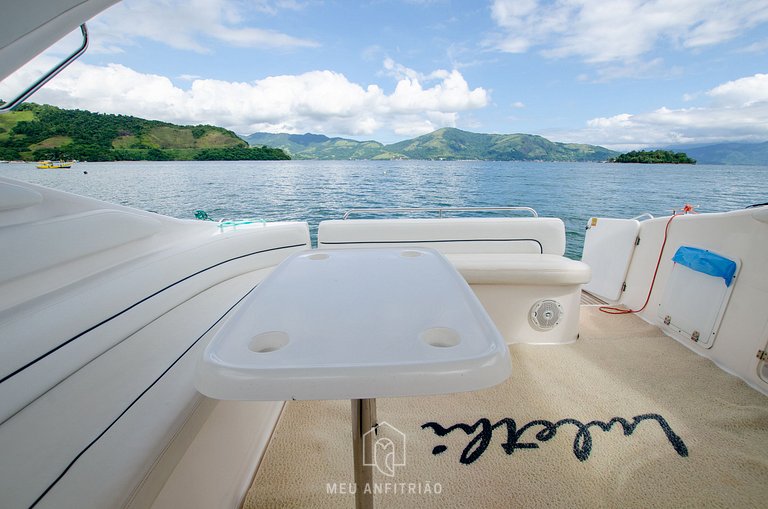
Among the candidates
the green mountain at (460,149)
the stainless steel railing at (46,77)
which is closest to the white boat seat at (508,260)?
the stainless steel railing at (46,77)

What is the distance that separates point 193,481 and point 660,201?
16802 millimetres

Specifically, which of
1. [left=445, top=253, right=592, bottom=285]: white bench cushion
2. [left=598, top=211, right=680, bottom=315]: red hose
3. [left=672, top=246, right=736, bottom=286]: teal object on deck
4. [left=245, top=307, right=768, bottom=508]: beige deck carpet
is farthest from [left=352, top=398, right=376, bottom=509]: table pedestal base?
[left=598, top=211, right=680, bottom=315]: red hose

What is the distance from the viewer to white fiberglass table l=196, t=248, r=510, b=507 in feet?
1.68

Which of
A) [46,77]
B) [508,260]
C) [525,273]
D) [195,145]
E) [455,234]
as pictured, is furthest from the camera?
[195,145]

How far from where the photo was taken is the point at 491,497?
1.18 meters

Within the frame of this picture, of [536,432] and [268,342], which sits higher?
[268,342]

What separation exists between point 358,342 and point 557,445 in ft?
4.32

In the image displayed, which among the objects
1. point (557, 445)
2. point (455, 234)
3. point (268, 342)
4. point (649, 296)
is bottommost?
point (557, 445)

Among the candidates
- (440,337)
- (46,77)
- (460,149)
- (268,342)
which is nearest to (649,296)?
(440,337)

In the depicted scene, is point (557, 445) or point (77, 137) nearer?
point (557, 445)

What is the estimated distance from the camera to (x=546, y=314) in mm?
2092

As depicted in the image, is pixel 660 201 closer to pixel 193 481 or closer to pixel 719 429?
pixel 719 429

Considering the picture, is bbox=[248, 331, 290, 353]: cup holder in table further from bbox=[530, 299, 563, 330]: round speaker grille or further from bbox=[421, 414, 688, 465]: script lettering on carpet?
bbox=[530, 299, 563, 330]: round speaker grille

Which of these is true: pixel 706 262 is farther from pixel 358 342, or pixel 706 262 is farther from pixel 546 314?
pixel 358 342
